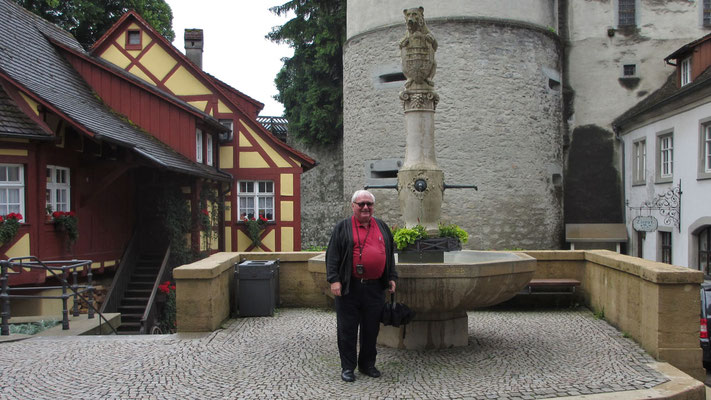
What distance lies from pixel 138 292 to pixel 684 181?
1262 cm

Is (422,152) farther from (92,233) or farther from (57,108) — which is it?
(92,233)

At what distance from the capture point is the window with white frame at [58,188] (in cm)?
1217

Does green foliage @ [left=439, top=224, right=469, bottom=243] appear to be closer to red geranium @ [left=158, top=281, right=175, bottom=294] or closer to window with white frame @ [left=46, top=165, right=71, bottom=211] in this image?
Result: window with white frame @ [left=46, top=165, right=71, bottom=211]

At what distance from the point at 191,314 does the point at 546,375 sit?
11.9 feet

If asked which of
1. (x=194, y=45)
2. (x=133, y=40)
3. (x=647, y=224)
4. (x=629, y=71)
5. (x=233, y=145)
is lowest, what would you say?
(x=647, y=224)

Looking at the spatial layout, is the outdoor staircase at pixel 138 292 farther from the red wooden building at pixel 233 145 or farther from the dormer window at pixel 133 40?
the dormer window at pixel 133 40

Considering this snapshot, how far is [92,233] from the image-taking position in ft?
43.6

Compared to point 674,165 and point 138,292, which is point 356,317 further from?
point 674,165

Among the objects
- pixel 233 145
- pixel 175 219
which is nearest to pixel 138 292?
pixel 175 219

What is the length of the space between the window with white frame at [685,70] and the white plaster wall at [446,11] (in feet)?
12.5

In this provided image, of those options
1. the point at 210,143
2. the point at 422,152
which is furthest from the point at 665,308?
the point at 210,143

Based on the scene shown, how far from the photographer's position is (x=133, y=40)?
18141mm

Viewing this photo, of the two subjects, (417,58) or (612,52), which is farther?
(612,52)

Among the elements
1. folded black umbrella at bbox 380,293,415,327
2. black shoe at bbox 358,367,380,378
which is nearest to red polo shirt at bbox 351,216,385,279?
folded black umbrella at bbox 380,293,415,327
